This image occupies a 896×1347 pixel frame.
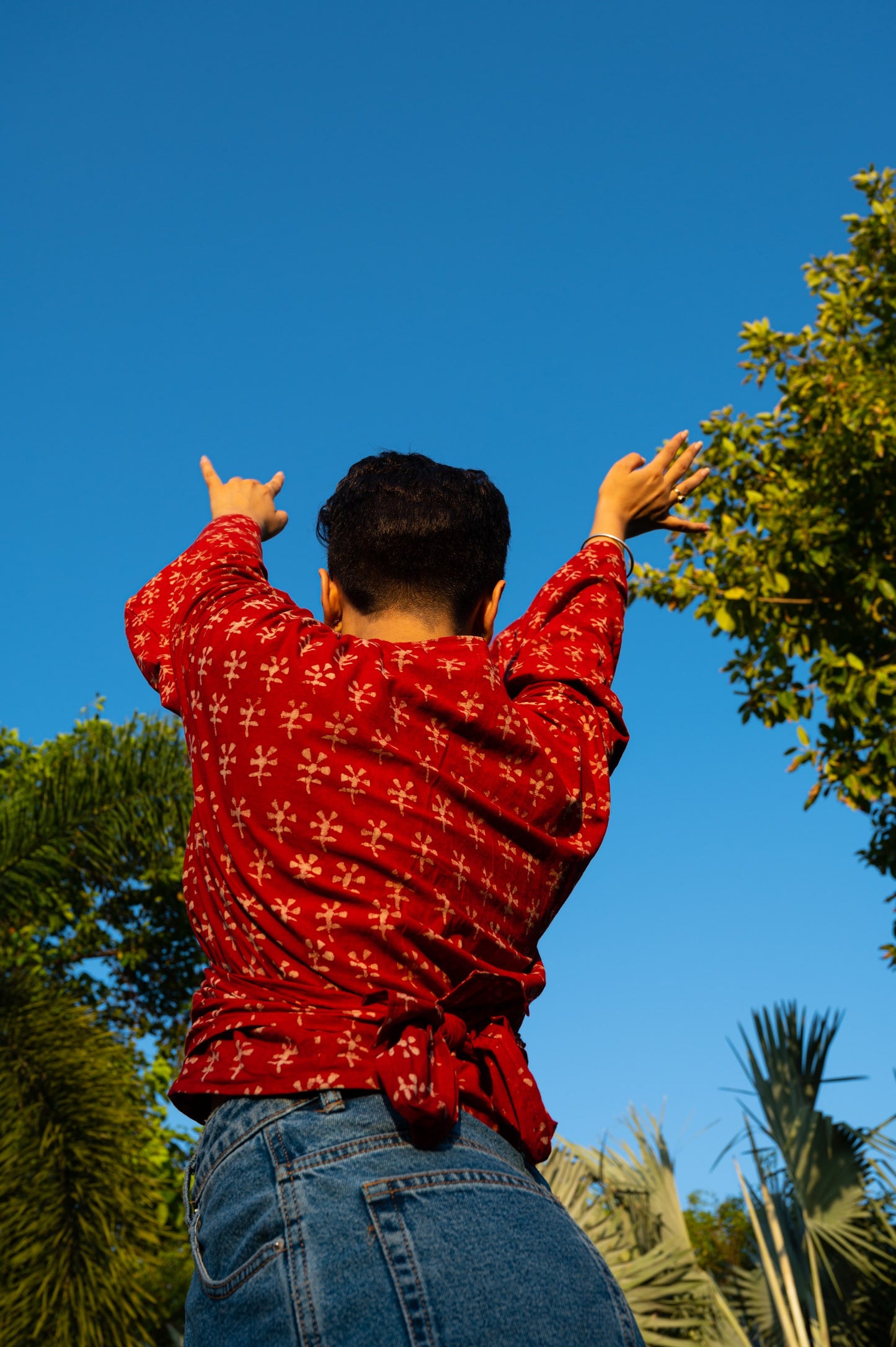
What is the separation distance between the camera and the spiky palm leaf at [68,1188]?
A: 560 centimetres

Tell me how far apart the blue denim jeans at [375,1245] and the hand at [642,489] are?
120 cm

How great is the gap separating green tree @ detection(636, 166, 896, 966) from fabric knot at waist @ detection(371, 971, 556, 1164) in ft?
18.8

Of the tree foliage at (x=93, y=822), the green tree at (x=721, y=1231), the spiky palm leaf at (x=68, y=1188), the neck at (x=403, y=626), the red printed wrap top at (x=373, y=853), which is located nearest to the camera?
the red printed wrap top at (x=373, y=853)

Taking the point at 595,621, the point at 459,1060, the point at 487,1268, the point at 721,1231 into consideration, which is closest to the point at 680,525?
the point at 595,621

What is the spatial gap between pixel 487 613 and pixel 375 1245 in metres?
0.96

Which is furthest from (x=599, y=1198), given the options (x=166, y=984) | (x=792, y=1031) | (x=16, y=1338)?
(x=166, y=984)

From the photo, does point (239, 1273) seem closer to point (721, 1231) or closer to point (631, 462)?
point (631, 462)

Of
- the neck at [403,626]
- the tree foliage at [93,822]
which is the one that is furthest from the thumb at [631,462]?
the tree foliage at [93,822]

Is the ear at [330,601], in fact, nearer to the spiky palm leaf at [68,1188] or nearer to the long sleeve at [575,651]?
the long sleeve at [575,651]

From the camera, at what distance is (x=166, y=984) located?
487 inches

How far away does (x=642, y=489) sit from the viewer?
221 centimetres

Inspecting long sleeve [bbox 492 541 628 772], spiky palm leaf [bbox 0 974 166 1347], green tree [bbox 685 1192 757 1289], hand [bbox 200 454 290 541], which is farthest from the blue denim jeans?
green tree [bbox 685 1192 757 1289]

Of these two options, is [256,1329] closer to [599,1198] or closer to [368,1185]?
[368,1185]

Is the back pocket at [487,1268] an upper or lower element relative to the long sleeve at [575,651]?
lower
